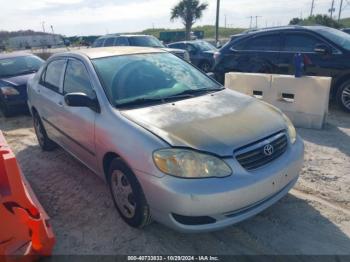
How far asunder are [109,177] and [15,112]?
578cm

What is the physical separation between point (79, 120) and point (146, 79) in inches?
33.9

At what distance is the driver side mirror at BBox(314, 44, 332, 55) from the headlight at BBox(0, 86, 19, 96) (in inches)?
264

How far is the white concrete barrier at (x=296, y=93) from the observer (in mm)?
5770

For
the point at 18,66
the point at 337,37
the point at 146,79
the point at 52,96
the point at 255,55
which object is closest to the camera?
the point at 146,79

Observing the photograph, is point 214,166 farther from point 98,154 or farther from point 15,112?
point 15,112

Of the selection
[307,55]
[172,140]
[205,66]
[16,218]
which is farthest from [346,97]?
[205,66]

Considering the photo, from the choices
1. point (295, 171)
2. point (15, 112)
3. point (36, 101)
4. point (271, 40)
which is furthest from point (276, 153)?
point (15, 112)

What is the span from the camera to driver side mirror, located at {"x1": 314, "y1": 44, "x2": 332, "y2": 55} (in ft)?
22.0

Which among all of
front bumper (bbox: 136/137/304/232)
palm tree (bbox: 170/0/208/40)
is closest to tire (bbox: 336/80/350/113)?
front bumper (bbox: 136/137/304/232)

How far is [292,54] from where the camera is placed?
716 cm

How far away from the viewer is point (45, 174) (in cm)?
465

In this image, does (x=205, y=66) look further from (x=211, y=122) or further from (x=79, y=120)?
(x=211, y=122)

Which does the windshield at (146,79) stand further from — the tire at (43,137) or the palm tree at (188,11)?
the palm tree at (188,11)

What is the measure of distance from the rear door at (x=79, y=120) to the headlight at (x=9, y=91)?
428 centimetres
